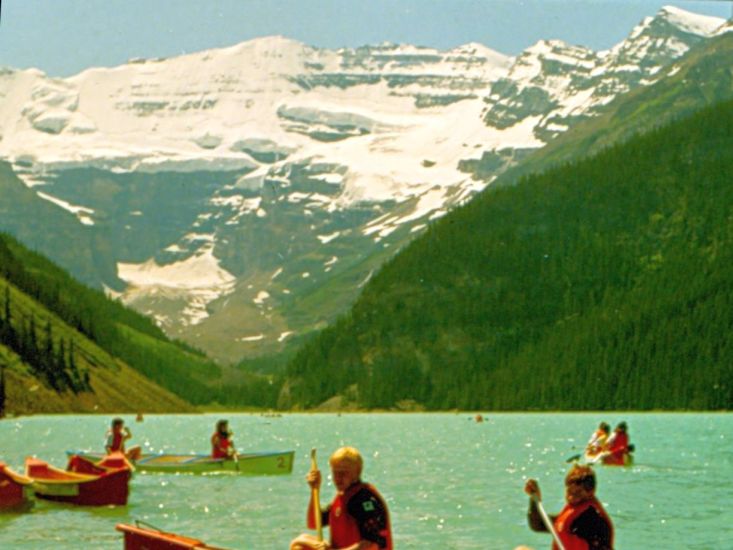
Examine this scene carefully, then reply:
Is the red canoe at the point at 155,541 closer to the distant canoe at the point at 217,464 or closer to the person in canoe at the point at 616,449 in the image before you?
the distant canoe at the point at 217,464

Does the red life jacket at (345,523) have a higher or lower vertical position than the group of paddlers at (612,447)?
lower

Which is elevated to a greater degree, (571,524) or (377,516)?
(377,516)

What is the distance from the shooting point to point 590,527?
27375mm

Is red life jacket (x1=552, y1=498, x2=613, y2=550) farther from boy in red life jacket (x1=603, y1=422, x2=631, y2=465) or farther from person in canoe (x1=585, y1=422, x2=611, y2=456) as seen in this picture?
person in canoe (x1=585, y1=422, x2=611, y2=456)

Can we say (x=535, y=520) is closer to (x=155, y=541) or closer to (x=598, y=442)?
(x=155, y=541)

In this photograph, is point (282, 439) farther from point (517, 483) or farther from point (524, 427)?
point (517, 483)

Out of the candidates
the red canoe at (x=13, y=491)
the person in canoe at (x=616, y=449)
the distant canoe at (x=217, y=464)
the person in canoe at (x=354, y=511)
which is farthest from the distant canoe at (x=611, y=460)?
the person in canoe at (x=354, y=511)

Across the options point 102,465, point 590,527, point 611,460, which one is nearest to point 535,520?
point 590,527

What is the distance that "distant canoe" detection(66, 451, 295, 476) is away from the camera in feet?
245

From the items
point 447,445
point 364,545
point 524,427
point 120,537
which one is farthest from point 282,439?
point 364,545

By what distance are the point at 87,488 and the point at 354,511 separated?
3325 cm

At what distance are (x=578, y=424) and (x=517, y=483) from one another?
115 m

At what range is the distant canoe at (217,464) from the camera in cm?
7453

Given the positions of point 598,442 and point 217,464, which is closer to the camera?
point 217,464
